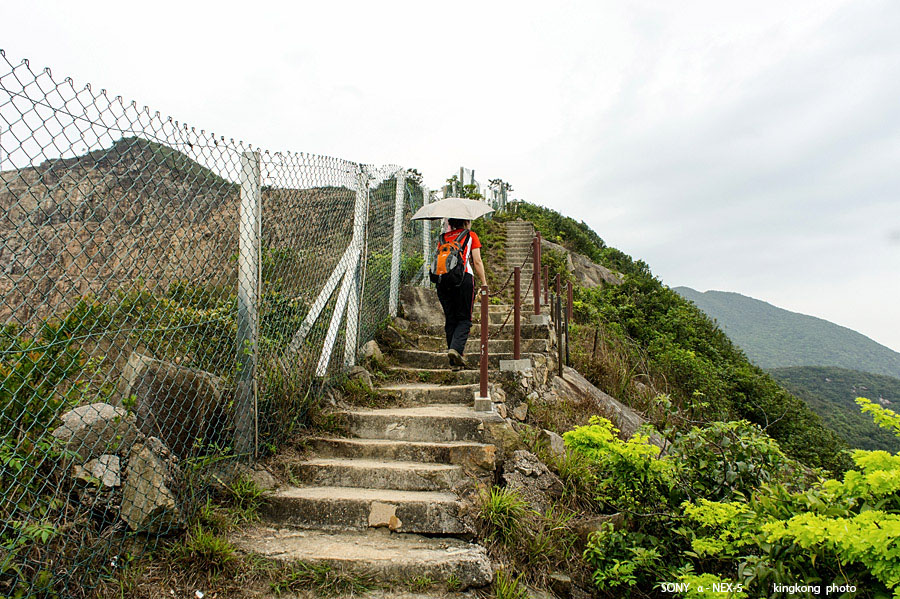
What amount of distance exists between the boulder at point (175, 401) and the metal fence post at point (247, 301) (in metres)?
0.14

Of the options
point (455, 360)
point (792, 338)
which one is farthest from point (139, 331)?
point (792, 338)

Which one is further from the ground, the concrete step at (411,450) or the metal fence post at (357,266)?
the metal fence post at (357,266)

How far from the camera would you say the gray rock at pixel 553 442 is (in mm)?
4483

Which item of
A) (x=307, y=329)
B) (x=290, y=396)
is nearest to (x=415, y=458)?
(x=290, y=396)

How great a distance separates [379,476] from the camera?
3.83 metres

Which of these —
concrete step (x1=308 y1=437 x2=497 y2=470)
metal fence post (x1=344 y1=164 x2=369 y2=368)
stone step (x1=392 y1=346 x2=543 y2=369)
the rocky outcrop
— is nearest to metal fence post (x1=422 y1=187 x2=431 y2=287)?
stone step (x1=392 y1=346 x2=543 y2=369)

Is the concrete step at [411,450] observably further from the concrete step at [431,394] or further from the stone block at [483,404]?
the concrete step at [431,394]

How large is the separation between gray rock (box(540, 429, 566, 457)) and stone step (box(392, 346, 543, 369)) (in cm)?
118

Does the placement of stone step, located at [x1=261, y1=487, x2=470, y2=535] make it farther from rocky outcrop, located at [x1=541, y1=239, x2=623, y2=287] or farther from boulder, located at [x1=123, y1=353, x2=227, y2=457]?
rocky outcrop, located at [x1=541, y1=239, x2=623, y2=287]

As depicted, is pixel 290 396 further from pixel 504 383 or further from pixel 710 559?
pixel 710 559

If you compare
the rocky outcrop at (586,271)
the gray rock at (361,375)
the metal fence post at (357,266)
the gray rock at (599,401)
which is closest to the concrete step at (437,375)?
the gray rock at (361,375)

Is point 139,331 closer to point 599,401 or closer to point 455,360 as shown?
point 455,360

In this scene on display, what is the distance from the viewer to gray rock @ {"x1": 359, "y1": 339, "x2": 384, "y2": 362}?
566 cm

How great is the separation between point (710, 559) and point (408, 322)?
4.81 metres
